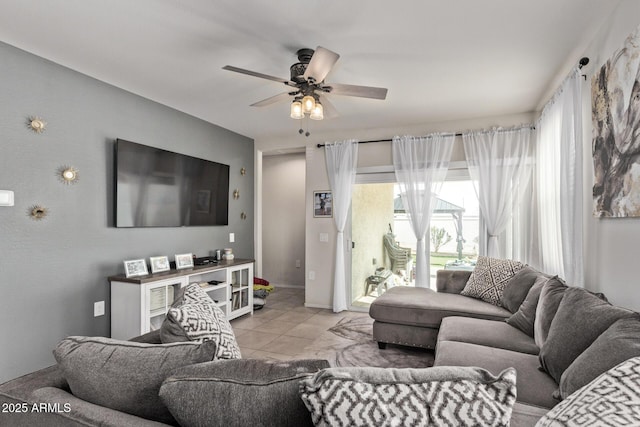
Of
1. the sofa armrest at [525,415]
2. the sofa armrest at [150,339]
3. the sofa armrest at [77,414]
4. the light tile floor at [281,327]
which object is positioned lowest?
the light tile floor at [281,327]

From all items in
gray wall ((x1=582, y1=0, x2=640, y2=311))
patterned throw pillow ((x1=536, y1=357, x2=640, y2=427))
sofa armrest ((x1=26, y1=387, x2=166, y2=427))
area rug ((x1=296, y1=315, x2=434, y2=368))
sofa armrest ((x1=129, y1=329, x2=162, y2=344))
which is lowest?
area rug ((x1=296, y1=315, x2=434, y2=368))

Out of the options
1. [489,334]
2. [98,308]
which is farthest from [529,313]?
[98,308]

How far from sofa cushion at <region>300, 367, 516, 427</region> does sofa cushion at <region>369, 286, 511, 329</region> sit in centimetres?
238

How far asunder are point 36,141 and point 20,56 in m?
0.64

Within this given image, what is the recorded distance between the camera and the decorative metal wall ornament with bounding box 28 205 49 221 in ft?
8.73

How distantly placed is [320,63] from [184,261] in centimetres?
273

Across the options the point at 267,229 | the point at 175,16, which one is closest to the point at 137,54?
the point at 175,16

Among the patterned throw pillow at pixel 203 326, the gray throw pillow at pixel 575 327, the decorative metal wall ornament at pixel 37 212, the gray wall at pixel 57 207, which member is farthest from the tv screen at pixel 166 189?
the gray throw pillow at pixel 575 327

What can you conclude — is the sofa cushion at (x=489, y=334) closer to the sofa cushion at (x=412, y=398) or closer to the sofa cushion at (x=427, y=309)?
the sofa cushion at (x=427, y=309)

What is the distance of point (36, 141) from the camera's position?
2711mm

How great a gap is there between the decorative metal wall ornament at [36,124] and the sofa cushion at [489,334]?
3.51 metres

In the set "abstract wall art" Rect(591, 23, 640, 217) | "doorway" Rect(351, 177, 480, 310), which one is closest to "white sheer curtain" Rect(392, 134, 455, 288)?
"doorway" Rect(351, 177, 480, 310)

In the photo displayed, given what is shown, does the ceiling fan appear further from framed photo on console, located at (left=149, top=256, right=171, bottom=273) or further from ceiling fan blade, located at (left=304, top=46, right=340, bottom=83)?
framed photo on console, located at (left=149, top=256, right=171, bottom=273)

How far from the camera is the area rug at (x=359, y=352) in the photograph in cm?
297
